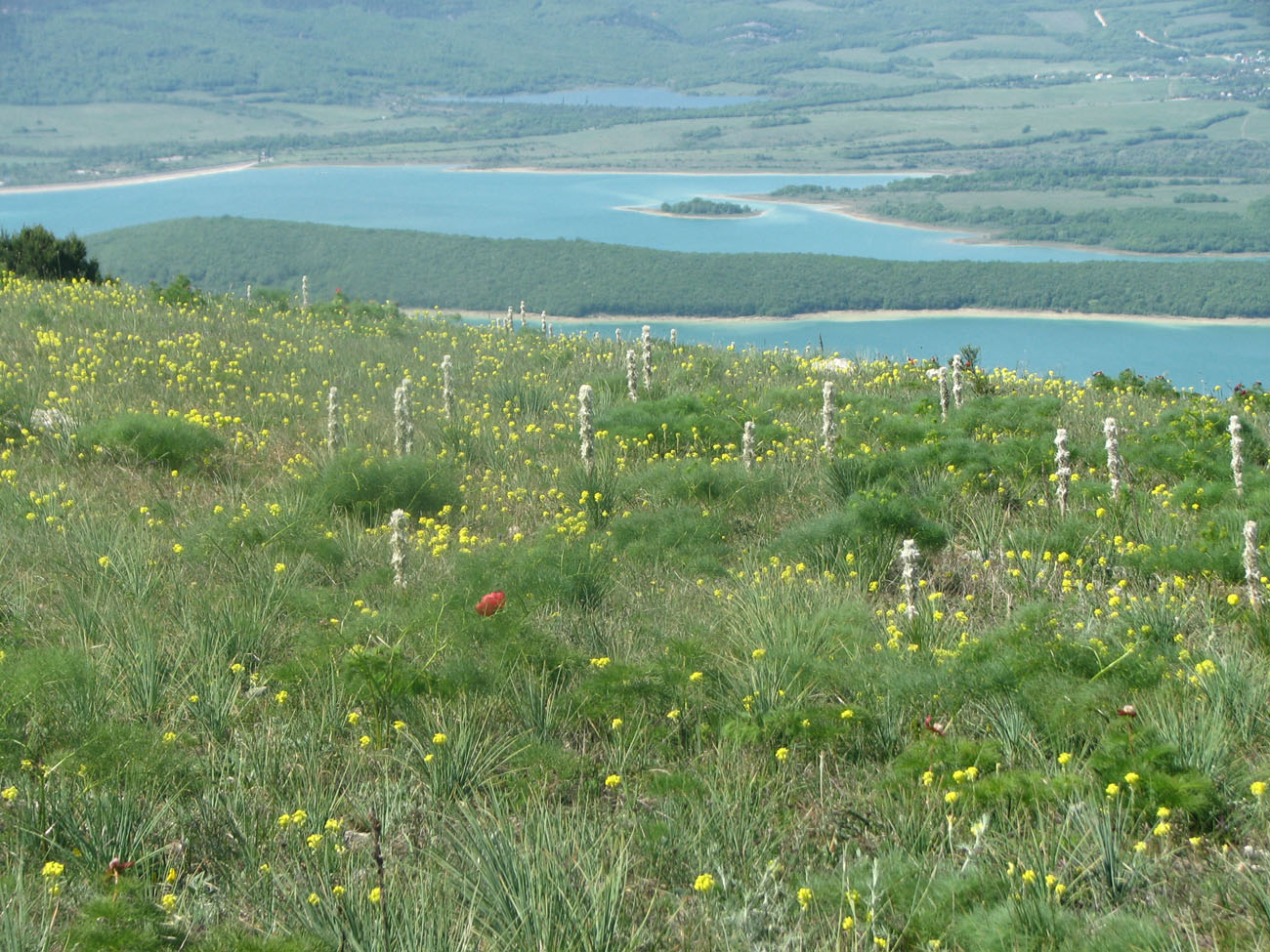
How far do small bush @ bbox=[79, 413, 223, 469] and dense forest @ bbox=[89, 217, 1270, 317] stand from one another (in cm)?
3736

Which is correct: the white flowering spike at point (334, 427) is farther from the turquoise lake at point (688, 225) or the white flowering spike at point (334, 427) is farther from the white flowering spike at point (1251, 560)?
the turquoise lake at point (688, 225)

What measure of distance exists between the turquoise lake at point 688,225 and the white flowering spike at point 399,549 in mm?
11960

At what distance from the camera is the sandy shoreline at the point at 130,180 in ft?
302

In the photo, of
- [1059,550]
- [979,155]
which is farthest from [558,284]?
[979,155]

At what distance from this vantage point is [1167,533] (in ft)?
22.1

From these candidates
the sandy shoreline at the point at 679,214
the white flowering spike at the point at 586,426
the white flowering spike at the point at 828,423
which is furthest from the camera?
the sandy shoreline at the point at 679,214

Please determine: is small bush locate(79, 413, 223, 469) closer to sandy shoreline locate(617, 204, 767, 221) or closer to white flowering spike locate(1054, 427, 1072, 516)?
white flowering spike locate(1054, 427, 1072, 516)

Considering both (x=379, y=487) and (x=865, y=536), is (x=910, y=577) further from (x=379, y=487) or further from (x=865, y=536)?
(x=379, y=487)

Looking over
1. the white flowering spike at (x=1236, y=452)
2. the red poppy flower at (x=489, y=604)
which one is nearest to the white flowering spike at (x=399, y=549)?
the red poppy flower at (x=489, y=604)

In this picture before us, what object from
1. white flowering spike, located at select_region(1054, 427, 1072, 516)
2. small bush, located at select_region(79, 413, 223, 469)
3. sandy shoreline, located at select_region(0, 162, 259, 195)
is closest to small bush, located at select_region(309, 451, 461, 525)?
small bush, located at select_region(79, 413, 223, 469)

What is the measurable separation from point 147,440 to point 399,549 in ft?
11.0

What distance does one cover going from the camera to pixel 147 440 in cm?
→ 812

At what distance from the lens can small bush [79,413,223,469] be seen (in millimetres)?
8102

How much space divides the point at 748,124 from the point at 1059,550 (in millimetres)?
147297
